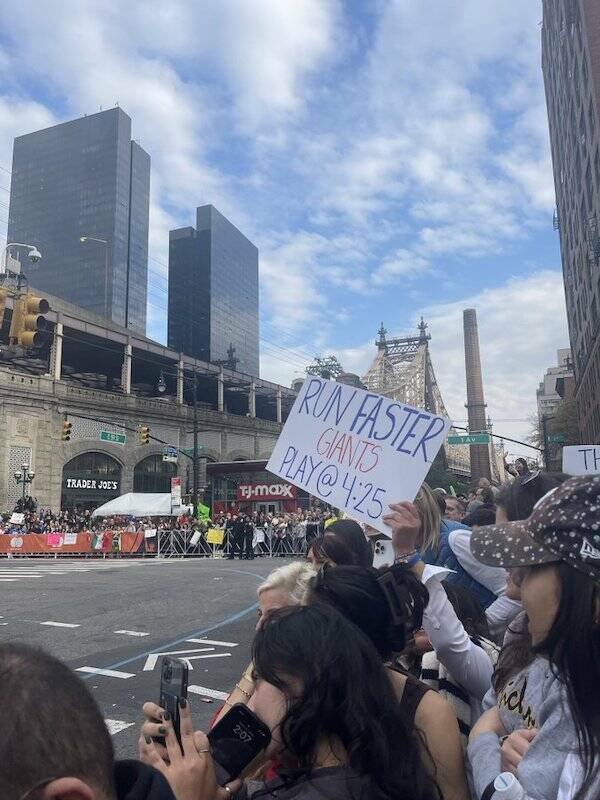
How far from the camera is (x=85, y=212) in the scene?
96.2m

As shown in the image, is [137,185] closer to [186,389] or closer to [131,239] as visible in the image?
[131,239]

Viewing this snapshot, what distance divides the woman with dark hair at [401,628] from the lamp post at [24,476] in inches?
1334

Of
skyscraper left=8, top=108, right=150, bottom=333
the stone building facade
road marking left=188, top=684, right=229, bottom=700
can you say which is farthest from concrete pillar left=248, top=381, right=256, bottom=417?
road marking left=188, top=684, right=229, bottom=700

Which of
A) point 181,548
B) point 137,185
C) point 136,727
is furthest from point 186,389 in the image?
point 137,185

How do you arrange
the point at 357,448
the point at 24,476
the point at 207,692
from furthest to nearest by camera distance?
1. the point at 24,476
2. the point at 207,692
3. the point at 357,448

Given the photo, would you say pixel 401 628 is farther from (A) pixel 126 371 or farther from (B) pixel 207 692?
(A) pixel 126 371

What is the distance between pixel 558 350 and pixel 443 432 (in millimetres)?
116805

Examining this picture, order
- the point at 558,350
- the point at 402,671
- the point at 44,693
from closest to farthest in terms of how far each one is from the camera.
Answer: the point at 44,693, the point at 402,671, the point at 558,350

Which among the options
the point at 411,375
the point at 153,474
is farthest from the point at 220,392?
the point at 411,375

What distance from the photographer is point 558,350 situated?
111 meters

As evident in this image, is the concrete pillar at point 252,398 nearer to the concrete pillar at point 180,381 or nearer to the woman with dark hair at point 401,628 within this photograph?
the concrete pillar at point 180,381

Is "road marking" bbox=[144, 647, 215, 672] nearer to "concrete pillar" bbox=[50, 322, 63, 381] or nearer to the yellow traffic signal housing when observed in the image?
the yellow traffic signal housing

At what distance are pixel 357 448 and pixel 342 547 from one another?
578 millimetres

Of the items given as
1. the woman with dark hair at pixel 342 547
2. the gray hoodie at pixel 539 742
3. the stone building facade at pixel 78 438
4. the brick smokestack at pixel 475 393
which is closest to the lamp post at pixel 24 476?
the stone building facade at pixel 78 438
